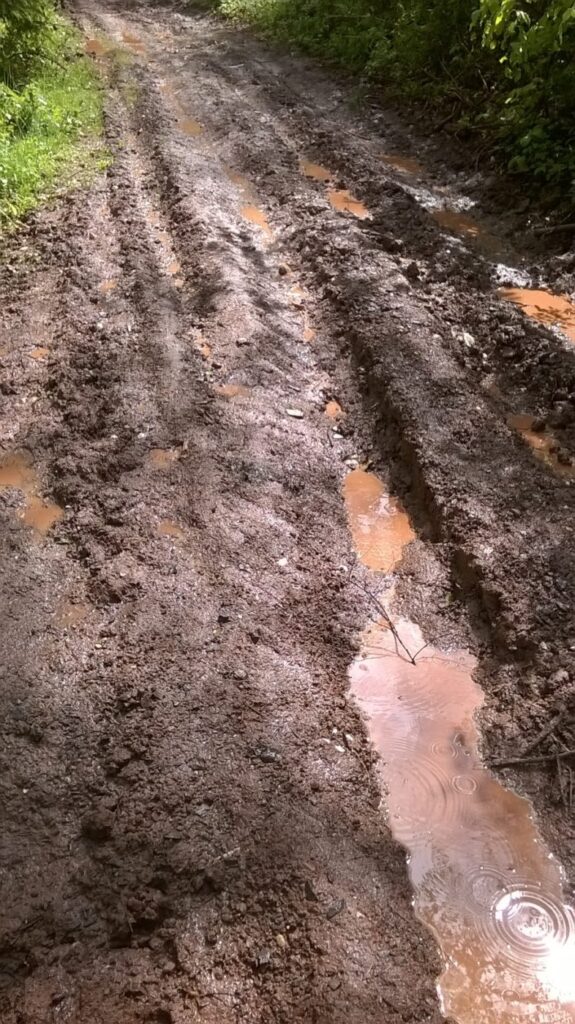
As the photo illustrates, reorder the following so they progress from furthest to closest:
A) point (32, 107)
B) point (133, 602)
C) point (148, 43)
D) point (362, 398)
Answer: point (148, 43) < point (32, 107) < point (362, 398) < point (133, 602)

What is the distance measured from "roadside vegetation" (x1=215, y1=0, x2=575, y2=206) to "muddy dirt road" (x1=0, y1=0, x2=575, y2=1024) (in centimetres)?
163

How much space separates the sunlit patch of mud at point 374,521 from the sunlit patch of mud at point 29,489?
6.55 feet

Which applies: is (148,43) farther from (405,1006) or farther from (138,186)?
(405,1006)

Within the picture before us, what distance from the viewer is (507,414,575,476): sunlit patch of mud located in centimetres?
474

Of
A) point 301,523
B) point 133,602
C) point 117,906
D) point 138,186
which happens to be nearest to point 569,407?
point 301,523

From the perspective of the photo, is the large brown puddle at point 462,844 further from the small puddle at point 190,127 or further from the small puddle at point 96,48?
the small puddle at point 96,48

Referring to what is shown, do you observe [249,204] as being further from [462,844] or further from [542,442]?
[462,844]

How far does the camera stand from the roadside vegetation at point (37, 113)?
7664mm

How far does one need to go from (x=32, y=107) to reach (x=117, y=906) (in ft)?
31.5

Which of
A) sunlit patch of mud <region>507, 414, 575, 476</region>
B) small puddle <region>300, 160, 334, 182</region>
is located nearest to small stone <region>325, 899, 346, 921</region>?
sunlit patch of mud <region>507, 414, 575, 476</region>

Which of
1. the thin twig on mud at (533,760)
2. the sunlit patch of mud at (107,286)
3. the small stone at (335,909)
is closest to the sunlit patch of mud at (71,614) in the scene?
the small stone at (335,909)

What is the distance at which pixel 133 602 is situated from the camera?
12.7ft

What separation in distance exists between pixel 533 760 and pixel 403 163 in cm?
807

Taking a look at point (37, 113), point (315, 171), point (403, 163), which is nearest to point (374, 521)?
point (315, 171)
